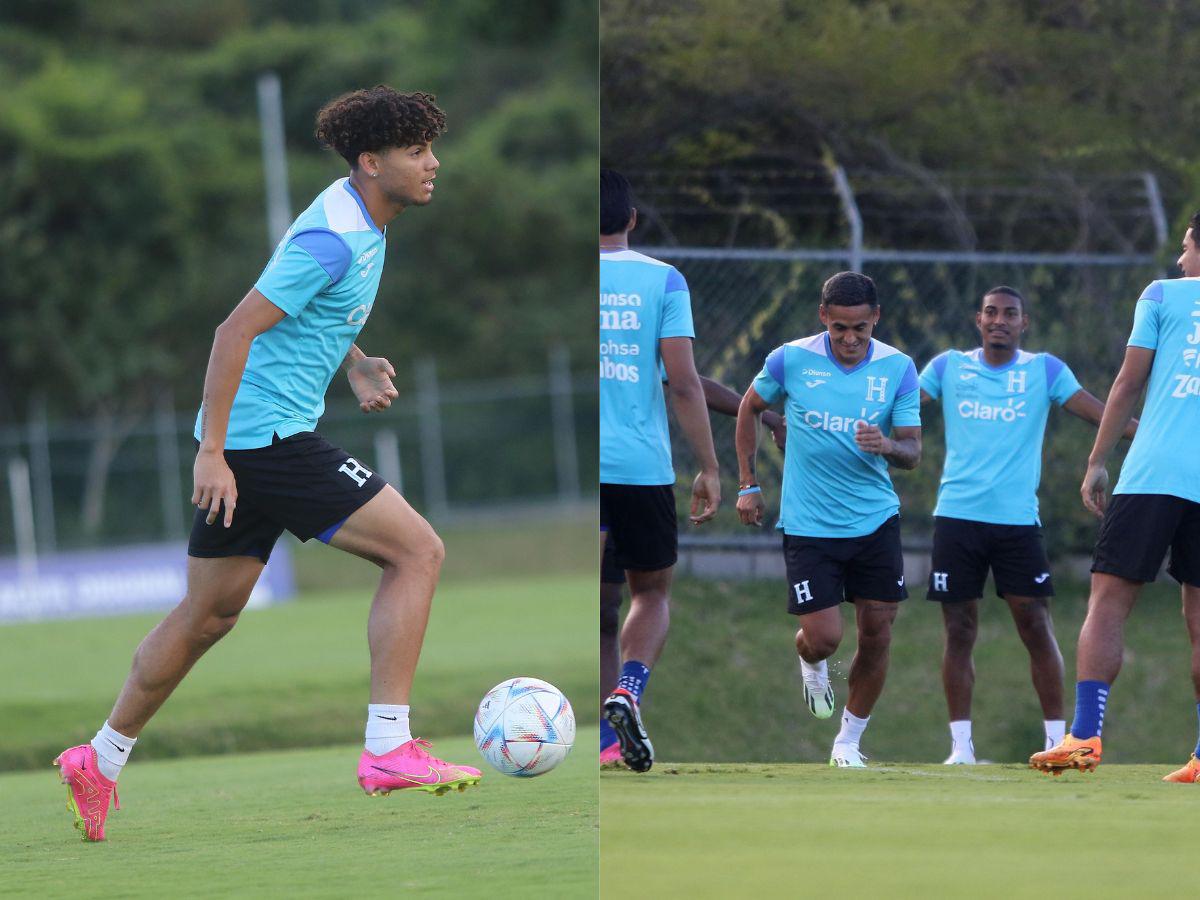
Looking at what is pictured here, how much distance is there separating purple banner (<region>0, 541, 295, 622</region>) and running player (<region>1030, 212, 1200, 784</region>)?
15119 mm

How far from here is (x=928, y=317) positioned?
6422 mm

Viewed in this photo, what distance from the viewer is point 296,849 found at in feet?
14.0

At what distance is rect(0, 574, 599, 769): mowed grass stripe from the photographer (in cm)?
941

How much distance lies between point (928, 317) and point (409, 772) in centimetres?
284

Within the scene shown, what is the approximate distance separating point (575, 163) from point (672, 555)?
2586cm

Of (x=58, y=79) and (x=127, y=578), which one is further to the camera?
(x=58, y=79)

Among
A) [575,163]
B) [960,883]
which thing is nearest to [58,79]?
[575,163]

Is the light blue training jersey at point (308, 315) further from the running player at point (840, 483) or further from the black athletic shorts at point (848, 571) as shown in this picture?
the black athletic shorts at point (848, 571)

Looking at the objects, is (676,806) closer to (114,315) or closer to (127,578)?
(127,578)

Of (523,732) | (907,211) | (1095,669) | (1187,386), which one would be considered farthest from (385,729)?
(907,211)

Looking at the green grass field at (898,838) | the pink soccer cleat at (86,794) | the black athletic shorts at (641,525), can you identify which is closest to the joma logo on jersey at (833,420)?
the black athletic shorts at (641,525)

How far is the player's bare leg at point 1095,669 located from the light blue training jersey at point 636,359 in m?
1.45

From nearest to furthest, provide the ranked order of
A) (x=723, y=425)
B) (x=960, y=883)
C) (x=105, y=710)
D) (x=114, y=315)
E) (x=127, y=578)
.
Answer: (x=960, y=883) → (x=723, y=425) → (x=105, y=710) → (x=127, y=578) → (x=114, y=315)

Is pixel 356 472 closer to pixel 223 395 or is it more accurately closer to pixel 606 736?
pixel 223 395
